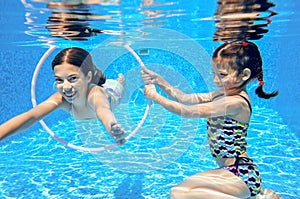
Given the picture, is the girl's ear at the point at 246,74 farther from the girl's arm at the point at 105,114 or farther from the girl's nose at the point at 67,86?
the girl's nose at the point at 67,86

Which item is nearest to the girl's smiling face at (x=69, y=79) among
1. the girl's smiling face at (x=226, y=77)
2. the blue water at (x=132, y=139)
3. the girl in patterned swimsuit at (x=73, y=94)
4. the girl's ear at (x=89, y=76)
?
the girl in patterned swimsuit at (x=73, y=94)

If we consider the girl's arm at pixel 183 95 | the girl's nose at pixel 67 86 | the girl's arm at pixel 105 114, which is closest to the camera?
the girl's arm at pixel 105 114

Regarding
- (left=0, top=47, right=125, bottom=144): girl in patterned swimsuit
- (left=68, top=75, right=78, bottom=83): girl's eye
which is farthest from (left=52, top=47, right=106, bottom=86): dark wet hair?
(left=68, top=75, right=78, bottom=83): girl's eye

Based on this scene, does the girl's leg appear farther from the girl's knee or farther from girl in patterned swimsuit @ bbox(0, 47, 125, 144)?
girl in patterned swimsuit @ bbox(0, 47, 125, 144)

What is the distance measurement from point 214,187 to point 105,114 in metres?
1.44

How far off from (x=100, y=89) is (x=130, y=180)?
8.99ft

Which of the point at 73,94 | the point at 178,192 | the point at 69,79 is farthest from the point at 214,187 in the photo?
the point at 69,79

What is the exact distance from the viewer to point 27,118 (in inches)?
133

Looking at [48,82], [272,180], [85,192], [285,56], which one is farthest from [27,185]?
[285,56]

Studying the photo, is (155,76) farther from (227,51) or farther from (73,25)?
(73,25)

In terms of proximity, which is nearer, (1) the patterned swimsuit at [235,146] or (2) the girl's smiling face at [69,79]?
(1) the patterned swimsuit at [235,146]

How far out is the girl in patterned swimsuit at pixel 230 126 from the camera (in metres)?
3.21

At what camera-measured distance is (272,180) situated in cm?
575

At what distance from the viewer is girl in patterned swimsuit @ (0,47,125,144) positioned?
3.30m
